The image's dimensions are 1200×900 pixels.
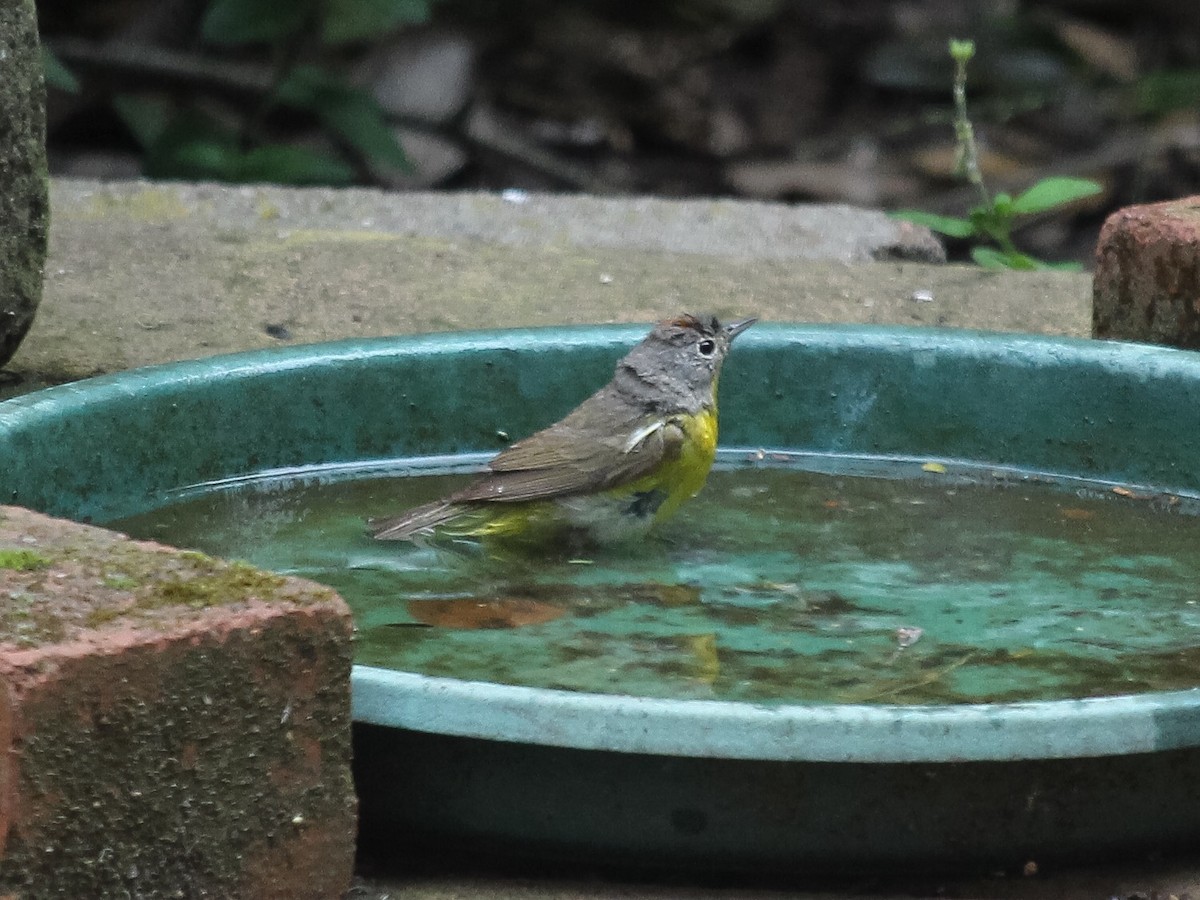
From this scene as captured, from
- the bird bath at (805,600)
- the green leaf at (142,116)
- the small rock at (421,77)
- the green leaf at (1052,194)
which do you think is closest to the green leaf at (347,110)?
the green leaf at (142,116)

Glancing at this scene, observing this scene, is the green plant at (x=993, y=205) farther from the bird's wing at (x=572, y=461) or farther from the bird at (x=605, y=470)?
the bird's wing at (x=572, y=461)

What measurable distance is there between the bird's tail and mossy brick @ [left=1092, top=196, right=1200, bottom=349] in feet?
4.76

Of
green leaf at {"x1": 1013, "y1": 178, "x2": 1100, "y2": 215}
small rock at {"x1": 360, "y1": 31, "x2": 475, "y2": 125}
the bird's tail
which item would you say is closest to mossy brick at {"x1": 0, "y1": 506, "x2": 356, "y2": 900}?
the bird's tail

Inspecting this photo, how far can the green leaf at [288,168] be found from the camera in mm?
6789

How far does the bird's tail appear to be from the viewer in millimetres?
3320

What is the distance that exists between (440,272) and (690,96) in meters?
3.98

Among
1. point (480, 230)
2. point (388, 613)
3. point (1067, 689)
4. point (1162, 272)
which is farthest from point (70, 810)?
point (480, 230)

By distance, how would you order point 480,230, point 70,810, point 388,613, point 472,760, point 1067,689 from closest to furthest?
1. point 70,810
2. point 472,760
3. point 1067,689
4. point 388,613
5. point 480,230

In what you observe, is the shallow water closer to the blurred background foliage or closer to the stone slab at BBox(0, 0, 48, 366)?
the stone slab at BBox(0, 0, 48, 366)

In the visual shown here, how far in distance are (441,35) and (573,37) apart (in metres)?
0.66

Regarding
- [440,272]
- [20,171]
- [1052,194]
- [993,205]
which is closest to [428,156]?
[440,272]

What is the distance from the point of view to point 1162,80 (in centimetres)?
888

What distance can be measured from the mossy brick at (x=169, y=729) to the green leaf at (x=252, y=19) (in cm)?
493

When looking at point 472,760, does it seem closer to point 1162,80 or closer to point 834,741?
point 834,741
